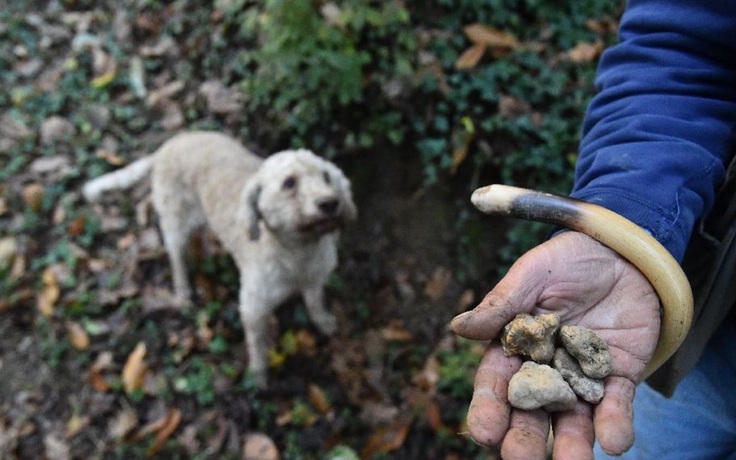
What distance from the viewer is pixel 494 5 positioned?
15.2 ft

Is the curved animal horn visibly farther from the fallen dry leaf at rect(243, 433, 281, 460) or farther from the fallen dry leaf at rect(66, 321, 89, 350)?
the fallen dry leaf at rect(66, 321, 89, 350)

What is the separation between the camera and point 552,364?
1643 mm

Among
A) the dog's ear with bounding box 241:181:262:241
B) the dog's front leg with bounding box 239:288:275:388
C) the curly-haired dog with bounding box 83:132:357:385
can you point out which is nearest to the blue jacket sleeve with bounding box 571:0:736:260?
the curly-haired dog with bounding box 83:132:357:385

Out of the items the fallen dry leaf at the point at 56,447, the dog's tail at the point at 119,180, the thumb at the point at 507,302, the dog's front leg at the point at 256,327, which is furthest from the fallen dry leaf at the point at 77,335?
the thumb at the point at 507,302

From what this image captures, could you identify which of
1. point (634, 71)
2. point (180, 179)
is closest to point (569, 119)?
point (634, 71)

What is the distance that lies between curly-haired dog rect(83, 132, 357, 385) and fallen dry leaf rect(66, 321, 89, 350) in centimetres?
70

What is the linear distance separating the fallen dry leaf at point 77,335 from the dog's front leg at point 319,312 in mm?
1545

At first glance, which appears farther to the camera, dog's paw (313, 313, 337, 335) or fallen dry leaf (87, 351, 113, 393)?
dog's paw (313, 313, 337, 335)

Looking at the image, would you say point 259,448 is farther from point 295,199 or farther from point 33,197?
point 33,197

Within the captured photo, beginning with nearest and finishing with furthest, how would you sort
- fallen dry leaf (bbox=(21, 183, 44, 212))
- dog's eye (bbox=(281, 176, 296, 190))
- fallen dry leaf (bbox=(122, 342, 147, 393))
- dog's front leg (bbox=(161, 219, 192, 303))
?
dog's eye (bbox=(281, 176, 296, 190))
fallen dry leaf (bbox=(122, 342, 147, 393))
dog's front leg (bbox=(161, 219, 192, 303))
fallen dry leaf (bbox=(21, 183, 44, 212))

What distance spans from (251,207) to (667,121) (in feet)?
7.55

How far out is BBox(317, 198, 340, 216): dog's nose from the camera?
10.5 feet

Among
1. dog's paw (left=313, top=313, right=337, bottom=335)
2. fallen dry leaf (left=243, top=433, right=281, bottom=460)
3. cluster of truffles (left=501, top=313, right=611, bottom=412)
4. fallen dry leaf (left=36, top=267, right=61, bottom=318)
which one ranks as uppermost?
cluster of truffles (left=501, top=313, right=611, bottom=412)

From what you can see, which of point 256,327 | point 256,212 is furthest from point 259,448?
point 256,212
